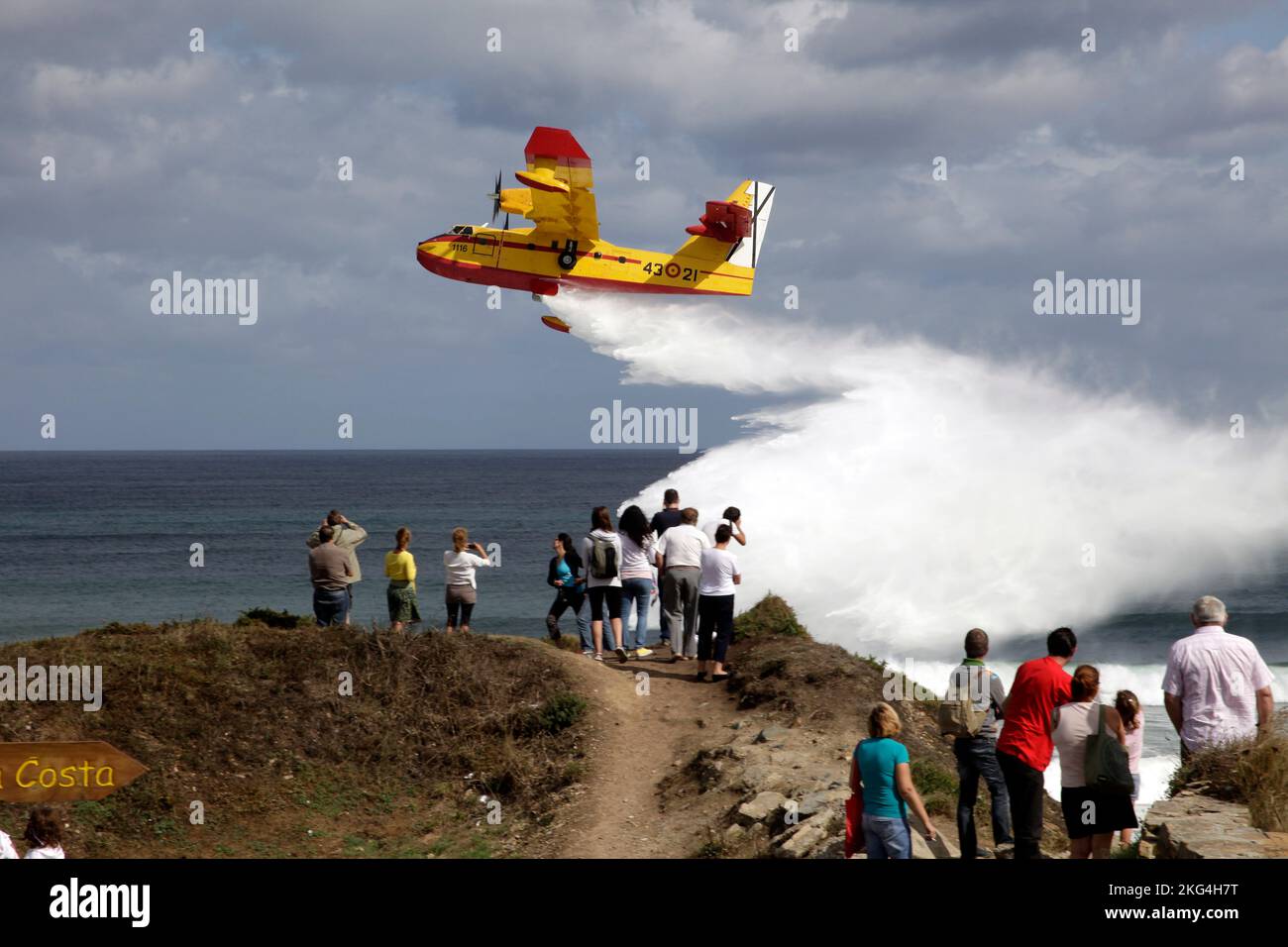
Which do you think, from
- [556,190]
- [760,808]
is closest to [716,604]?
[760,808]

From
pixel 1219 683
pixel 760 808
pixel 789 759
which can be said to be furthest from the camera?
pixel 789 759

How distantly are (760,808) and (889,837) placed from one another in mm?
3631

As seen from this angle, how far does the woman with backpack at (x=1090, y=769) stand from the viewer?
8508 millimetres

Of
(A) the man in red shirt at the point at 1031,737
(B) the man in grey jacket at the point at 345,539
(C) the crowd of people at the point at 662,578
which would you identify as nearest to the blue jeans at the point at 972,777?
(A) the man in red shirt at the point at 1031,737

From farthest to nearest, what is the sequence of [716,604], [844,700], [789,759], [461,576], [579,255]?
1. [579,255]
2. [461,576]
3. [716,604]
4. [844,700]
5. [789,759]

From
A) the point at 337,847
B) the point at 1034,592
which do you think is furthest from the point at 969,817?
the point at 1034,592

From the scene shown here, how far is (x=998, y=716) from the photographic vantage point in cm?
965

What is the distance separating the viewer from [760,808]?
463 inches

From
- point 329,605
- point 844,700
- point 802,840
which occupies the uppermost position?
point 329,605

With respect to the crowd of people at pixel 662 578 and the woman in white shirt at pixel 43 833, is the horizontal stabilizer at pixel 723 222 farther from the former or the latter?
the woman in white shirt at pixel 43 833

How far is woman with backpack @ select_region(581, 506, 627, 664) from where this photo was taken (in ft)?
52.1

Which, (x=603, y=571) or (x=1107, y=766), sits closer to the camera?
(x=1107, y=766)

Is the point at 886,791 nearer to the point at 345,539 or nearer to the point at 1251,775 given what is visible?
the point at 1251,775

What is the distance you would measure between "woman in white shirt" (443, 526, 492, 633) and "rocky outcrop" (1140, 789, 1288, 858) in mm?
9583
